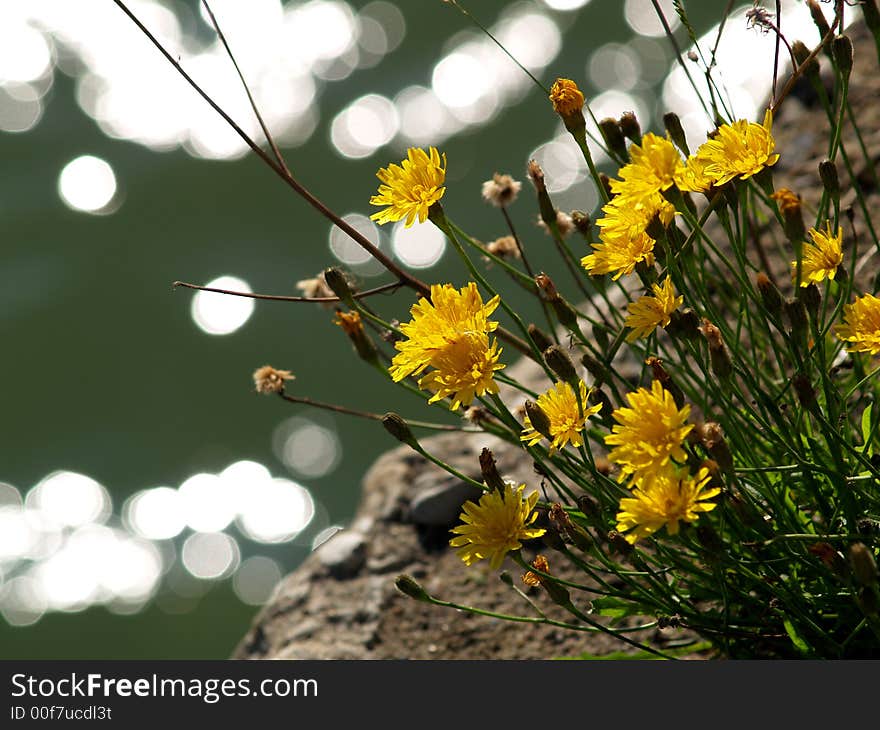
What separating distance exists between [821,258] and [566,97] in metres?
0.51

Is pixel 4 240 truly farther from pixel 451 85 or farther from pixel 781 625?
pixel 781 625

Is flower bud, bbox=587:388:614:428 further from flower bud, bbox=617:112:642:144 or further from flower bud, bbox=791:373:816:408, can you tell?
flower bud, bbox=617:112:642:144

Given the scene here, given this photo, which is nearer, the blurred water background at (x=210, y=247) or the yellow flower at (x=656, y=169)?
the yellow flower at (x=656, y=169)

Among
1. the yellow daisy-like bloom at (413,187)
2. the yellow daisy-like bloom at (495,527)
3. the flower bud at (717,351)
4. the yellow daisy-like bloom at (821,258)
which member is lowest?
the yellow daisy-like bloom at (495,527)

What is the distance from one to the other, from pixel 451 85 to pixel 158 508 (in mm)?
2672

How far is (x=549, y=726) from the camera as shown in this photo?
175cm

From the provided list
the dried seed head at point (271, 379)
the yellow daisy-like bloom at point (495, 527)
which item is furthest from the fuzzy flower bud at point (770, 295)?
the dried seed head at point (271, 379)

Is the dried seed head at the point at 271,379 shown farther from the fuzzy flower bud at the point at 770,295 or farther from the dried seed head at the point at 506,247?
the fuzzy flower bud at the point at 770,295

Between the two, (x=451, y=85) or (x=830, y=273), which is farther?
(x=451, y=85)

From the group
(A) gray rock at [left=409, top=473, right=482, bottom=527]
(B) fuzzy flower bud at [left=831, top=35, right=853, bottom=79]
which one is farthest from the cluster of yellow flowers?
(A) gray rock at [left=409, top=473, right=482, bottom=527]

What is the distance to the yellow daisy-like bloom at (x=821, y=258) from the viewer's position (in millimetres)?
1758

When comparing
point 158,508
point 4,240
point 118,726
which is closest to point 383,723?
point 118,726

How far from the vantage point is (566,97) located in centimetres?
191

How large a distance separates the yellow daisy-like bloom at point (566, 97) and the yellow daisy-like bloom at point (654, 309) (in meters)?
0.40
